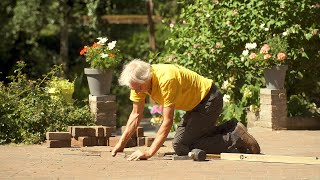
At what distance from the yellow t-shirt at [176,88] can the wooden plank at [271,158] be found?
26.3 inches

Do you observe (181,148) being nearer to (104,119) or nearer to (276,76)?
(104,119)

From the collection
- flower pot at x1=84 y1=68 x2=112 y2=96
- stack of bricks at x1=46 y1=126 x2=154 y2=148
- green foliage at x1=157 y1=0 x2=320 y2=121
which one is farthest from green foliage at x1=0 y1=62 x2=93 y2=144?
green foliage at x1=157 y1=0 x2=320 y2=121

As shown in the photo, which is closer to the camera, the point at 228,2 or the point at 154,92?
the point at 154,92

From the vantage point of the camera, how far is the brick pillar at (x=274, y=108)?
13211 millimetres

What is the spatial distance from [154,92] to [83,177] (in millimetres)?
1351

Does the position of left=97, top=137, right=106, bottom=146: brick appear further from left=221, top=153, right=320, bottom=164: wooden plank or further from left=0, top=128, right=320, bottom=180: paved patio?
left=221, top=153, right=320, bottom=164: wooden plank

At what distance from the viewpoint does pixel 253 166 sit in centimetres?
864

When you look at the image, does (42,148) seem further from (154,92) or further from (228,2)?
(228,2)

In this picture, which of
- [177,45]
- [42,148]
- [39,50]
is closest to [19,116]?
[42,148]

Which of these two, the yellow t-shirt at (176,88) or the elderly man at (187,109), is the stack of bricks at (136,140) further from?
the yellow t-shirt at (176,88)

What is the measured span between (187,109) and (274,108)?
4.04 metres

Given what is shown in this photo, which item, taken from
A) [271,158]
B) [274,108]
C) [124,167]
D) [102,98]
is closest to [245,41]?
[274,108]

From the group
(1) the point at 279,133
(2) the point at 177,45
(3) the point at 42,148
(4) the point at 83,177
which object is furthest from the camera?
(2) the point at 177,45

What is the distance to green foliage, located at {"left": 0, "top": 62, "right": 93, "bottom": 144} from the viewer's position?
11.7 m
